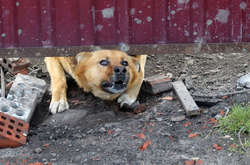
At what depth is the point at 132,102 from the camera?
5367mm

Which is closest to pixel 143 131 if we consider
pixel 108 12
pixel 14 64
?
pixel 108 12

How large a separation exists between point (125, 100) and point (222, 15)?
1952 millimetres

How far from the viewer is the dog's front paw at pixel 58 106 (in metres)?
5.15

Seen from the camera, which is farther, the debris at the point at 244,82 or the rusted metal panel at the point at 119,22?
the debris at the point at 244,82

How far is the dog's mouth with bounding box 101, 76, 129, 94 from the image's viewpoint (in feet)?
16.6

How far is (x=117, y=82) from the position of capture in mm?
5145

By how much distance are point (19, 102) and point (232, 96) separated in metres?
2.29

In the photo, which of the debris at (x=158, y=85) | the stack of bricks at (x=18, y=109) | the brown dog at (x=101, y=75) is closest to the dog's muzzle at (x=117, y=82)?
the brown dog at (x=101, y=75)

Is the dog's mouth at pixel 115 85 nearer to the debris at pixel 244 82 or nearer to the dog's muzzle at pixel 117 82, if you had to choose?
the dog's muzzle at pixel 117 82

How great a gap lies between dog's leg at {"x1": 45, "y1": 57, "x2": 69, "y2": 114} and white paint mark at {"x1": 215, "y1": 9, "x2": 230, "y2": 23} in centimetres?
220

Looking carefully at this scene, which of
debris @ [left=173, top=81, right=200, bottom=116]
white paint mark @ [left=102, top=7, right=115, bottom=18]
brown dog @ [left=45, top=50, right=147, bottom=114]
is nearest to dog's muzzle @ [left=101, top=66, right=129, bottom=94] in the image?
brown dog @ [left=45, top=50, right=147, bottom=114]

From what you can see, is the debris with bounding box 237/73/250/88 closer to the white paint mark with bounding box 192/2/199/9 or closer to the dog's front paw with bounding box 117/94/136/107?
the dog's front paw with bounding box 117/94/136/107

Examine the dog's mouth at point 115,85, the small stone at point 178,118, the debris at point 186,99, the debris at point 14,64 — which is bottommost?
the small stone at point 178,118

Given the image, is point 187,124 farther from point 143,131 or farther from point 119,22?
point 119,22
